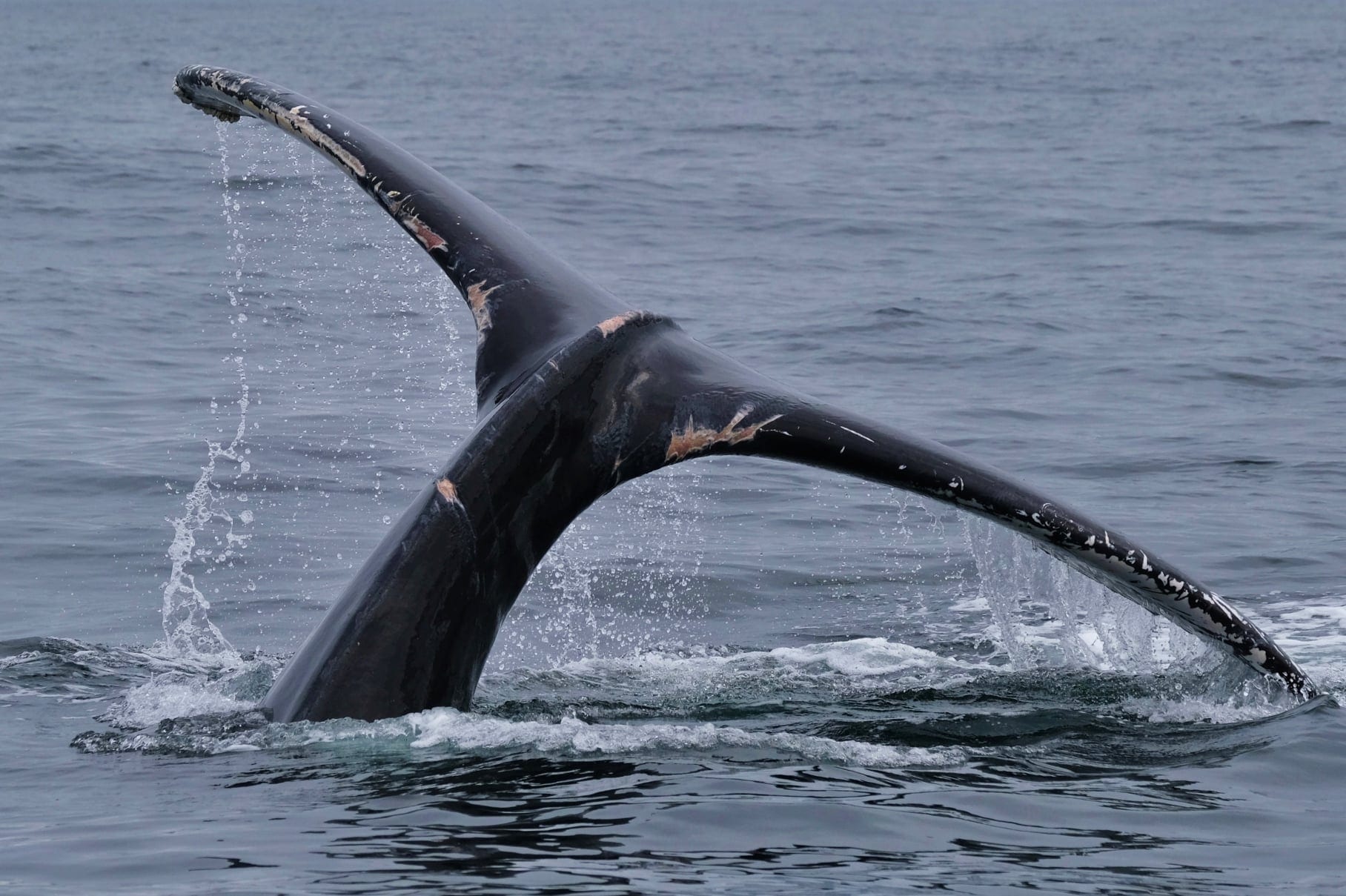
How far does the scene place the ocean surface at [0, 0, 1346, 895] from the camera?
17.4 ft

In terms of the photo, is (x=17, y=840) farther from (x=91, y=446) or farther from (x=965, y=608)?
(x=91, y=446)

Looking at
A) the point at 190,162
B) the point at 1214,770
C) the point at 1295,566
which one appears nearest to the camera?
the point at 1214,770

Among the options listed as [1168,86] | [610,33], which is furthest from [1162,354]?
[610,33]

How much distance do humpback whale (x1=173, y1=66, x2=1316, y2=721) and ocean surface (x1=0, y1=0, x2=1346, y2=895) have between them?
0.26 meters

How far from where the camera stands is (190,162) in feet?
90.4

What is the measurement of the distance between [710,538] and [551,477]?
5245 mm

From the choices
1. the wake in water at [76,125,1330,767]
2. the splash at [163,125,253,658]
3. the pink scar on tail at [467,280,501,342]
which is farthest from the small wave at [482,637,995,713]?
the pink scar on tail at [467,280,501,342]

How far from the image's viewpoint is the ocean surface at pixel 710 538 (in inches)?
208

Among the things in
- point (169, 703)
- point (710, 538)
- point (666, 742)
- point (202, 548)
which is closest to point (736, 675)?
point (666, 742)

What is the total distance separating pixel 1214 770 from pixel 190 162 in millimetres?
23728

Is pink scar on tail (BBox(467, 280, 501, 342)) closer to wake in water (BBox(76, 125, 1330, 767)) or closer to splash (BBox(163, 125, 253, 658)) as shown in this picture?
wake in water (BBox(76, 125, 1330, 767))

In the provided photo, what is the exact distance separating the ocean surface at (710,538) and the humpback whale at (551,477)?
26 centimetres

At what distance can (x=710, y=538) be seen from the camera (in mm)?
10672

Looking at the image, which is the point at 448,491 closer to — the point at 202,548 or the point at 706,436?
the point at 706,436
